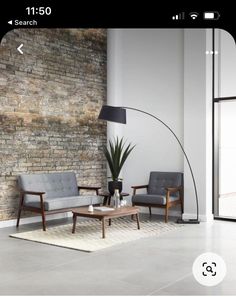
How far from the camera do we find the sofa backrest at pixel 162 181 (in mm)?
6516

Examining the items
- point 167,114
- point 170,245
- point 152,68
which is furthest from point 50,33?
point 170,245

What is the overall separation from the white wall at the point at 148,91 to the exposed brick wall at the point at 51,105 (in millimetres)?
309

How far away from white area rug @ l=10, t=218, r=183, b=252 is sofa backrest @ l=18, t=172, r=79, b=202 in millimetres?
561

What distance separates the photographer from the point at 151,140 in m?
7.09

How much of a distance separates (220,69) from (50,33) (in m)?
2.85

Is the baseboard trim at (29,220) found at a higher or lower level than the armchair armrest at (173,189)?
lower

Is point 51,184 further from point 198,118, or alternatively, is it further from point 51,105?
point 198,118

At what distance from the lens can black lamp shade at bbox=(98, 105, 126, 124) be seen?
234 inches

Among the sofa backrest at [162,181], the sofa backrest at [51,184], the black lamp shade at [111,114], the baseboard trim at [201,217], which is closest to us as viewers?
the sofa backrest at [51,184]
